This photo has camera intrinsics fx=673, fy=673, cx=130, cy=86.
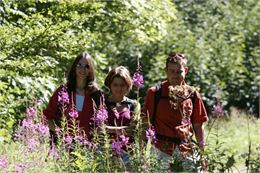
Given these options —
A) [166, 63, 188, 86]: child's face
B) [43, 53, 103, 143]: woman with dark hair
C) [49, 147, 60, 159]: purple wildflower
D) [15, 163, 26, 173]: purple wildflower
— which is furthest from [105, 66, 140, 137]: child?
[15, 163, 26, 173]: purple wildflower

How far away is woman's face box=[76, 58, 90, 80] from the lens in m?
5.33

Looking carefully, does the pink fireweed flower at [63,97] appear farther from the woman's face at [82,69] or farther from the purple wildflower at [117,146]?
the purple wildflower at [117,146]

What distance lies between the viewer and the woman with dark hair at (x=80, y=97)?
17.2 feet

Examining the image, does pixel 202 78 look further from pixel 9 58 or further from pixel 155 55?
pixel 9 58

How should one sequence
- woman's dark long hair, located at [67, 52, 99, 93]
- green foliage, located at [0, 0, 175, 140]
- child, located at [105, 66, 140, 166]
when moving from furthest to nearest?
green foliage, located at [0, 0, 175, 140]
woman's dark long hair, located at [67, 52, 99, 93]
child, located at [105, 66, 140, 166]

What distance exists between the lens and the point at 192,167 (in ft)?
12.9

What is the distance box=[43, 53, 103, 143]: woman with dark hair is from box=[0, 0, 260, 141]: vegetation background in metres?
0.32

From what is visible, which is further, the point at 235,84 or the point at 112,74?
the point at 235,84

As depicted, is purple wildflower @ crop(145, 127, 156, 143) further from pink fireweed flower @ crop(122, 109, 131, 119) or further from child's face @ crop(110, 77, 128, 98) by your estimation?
child's face @ crop(110, 77, 128, 98)

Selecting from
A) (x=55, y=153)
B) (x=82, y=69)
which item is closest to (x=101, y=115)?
(x=55, y=153)

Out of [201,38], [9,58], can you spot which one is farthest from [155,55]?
[9,58]

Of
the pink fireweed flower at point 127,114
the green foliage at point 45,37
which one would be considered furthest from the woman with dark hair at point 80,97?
the green foliage at point 45,37

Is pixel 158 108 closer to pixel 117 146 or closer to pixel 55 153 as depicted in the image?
pixel 117 146

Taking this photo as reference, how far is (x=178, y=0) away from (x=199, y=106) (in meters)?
12.9
